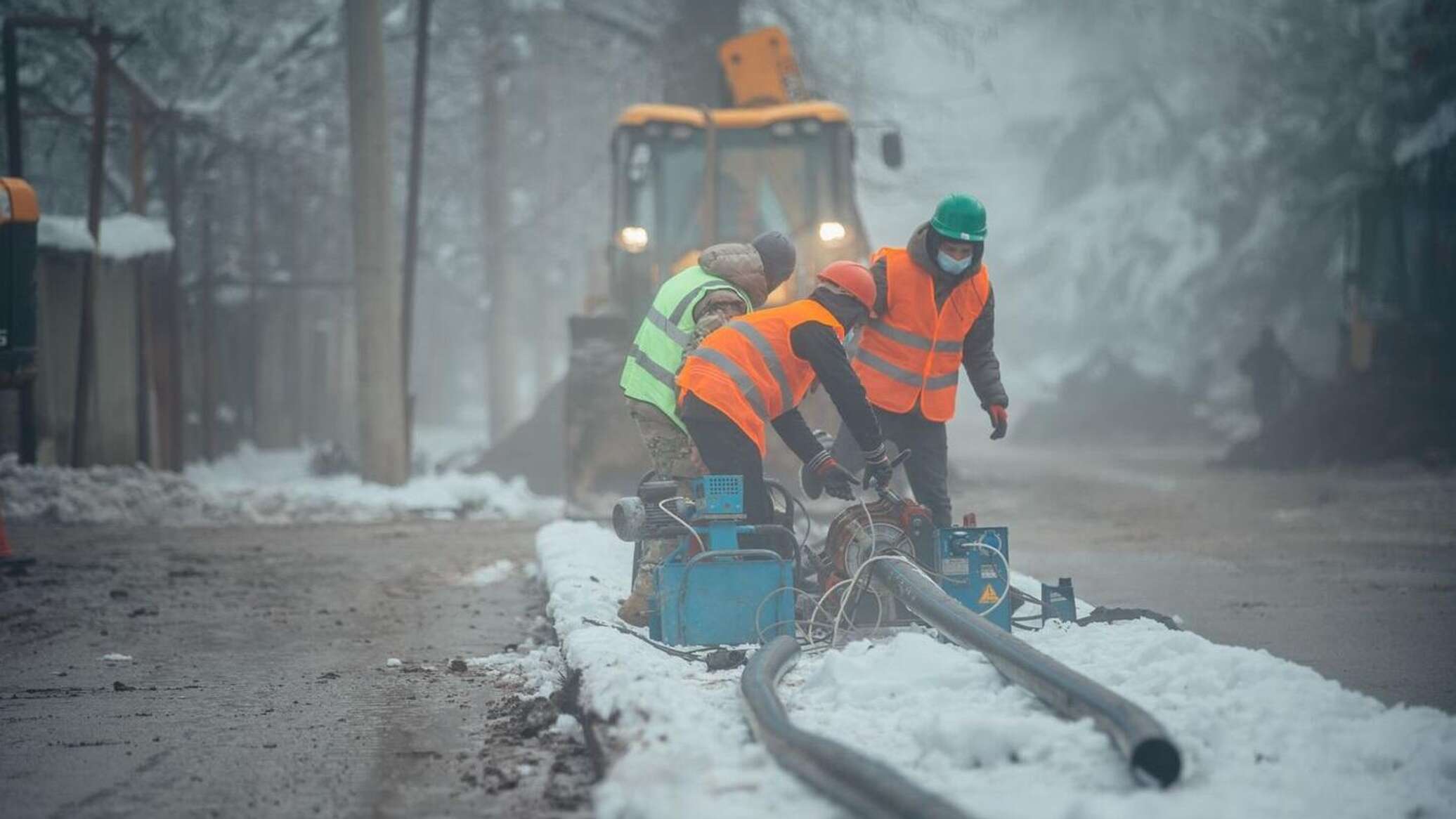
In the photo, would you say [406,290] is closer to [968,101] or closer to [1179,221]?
[1179,221]

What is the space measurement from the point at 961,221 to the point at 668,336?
4.96 ft

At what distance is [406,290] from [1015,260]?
29761mm

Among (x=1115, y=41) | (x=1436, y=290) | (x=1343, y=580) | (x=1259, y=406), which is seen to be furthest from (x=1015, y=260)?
(x=1343, y=580)

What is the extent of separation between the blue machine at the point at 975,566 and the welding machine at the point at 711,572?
70cm

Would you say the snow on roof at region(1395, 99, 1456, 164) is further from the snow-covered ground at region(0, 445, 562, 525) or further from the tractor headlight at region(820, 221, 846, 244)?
the snow-covered ground at region(0, 445, 562, 525)

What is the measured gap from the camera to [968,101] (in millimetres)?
50219

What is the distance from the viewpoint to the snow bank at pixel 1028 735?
13.0 ft

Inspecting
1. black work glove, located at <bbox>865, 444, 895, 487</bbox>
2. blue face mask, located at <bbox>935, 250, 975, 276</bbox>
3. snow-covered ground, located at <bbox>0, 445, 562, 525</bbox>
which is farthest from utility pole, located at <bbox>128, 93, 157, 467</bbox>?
black work glove, located at <bbox>865, 444, 895, 487</bbox>

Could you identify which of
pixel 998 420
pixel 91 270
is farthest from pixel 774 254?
pixel 91 270

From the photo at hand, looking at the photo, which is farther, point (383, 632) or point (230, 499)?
point (230, 499)

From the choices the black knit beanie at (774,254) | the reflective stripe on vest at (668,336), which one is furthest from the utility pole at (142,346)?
the black knit beanie at (774,254)

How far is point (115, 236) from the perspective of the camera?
1455 centimetres

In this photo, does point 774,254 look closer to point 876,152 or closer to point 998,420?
point 998,420

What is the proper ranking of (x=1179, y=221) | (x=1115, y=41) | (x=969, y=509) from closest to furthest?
(x=969, y=509) → (x=1179, y=221) → (x=1115, y=41)
